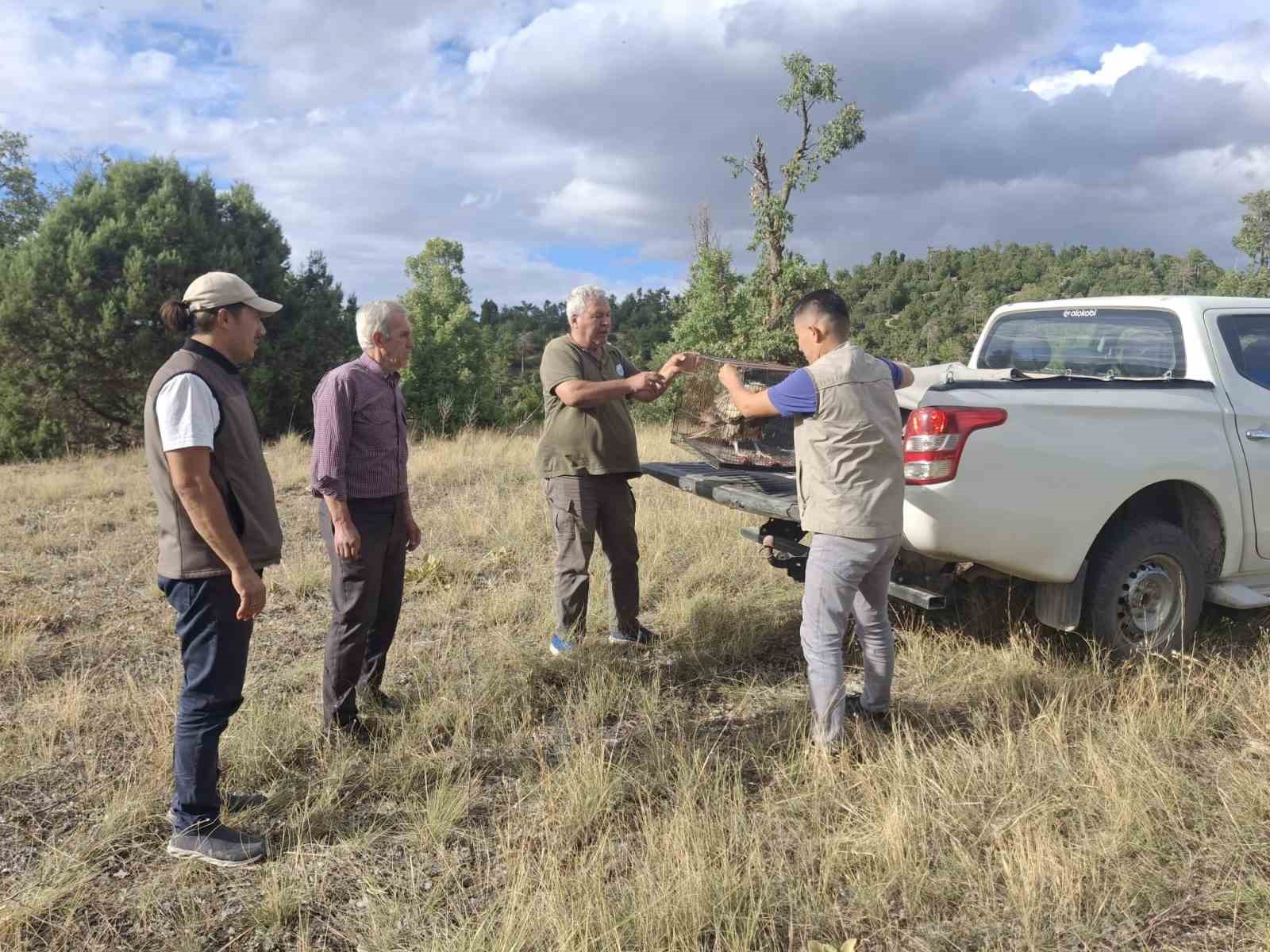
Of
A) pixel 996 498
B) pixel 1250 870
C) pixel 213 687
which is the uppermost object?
pixel 996 498

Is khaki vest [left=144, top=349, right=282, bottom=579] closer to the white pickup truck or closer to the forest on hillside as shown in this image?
the white pickup truck

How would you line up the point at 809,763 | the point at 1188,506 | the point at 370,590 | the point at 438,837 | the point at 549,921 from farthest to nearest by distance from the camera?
the point at 1188,506, the point at 370,590, the point at 809,763, the point at 438,837, the point at 549,921

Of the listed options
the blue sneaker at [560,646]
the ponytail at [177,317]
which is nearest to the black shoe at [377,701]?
the blue sneaker at [560,646]

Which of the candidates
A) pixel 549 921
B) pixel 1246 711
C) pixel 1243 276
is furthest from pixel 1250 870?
pixel 1243 276

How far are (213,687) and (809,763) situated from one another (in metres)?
2.20

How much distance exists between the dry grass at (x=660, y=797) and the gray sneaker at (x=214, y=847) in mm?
43

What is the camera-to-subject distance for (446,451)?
480 inches

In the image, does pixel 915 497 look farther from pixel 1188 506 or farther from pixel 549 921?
pixel 549 921

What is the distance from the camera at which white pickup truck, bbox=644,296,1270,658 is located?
369cm

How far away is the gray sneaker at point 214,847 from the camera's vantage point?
9.34 ft

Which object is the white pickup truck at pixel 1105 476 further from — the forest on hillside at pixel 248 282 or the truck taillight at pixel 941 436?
the forest on hillside at pixel 248 282

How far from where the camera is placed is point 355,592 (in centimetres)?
358

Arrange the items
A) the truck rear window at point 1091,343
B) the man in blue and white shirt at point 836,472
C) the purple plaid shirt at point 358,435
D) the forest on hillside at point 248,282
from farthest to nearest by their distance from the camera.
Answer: the forest on hillside at point 248,282
the truck rear window at point 1091,343
the purple plaid shirt at point 358,435
the man in blue and white shirt at point 836,472

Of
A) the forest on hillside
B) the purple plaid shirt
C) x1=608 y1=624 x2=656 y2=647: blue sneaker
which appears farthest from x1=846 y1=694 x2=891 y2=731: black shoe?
the forest on hillside
